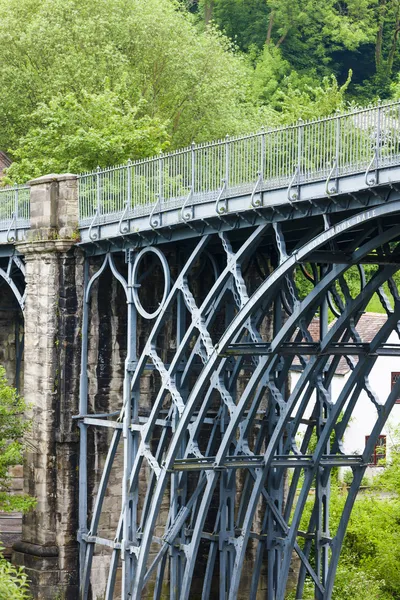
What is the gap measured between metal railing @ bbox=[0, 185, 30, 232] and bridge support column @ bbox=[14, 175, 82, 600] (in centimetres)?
135

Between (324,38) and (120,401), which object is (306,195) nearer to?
(120,401)

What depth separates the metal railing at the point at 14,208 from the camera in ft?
110

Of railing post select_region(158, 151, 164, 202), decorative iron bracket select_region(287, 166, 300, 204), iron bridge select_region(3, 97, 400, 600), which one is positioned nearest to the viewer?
decorative iron bracket select_region(287, 166, 300, 204)

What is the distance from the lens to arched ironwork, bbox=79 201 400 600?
1045 inches

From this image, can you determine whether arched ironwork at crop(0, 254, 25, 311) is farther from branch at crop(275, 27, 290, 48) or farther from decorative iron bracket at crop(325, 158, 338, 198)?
branch at crop(275, 27, 290, 48)

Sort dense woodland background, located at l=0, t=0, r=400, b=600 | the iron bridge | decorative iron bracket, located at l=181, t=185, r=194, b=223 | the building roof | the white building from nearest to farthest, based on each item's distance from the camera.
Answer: the iron bridge
decorative iron bracket, located at l=181, t=185, r=194, b=223
dense woodland background, located at l=0, t=0, r=400, b=600
the white building
the building roof

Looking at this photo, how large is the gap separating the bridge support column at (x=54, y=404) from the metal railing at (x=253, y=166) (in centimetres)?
75

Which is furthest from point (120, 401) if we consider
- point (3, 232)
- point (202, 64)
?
point (202, 64)

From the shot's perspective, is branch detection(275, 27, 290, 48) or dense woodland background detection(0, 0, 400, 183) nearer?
dense woodland background detection(0, 0, 400, 183)

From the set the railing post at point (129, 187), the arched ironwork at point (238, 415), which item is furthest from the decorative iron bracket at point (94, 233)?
the railing post at point (129, 187)

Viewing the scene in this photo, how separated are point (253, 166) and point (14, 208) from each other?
365 inches

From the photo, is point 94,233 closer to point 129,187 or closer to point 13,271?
point 129,187

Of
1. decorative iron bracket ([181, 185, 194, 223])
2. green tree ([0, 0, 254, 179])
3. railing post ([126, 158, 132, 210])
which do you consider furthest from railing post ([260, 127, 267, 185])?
green tree ([0, 0, 254, 179])

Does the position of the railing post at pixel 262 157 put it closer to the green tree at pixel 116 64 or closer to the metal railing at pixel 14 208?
the metal railing at pixel 14 208
